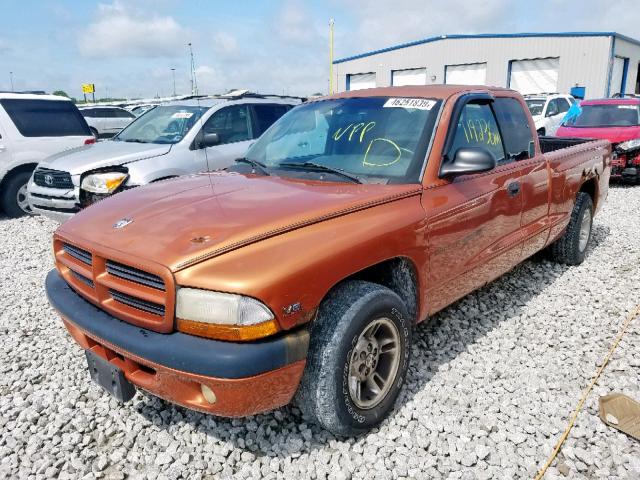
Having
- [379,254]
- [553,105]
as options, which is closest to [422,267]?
[379,254]

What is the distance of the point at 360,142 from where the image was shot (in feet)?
10.1

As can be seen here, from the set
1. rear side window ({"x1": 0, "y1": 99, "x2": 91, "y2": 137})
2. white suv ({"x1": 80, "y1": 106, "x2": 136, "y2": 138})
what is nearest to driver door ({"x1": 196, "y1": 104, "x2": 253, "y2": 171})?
rear side window ({"x1": 0, "y1": 99, "x2": 91, "y2": 137})

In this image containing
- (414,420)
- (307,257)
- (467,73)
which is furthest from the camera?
(467,73)

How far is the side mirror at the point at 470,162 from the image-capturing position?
2.72 metres

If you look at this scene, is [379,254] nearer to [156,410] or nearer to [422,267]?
[422,267]

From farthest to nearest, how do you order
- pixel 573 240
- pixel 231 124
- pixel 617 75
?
1. pixel 617 75
2. pixel 231 124
3. pixel 573 240

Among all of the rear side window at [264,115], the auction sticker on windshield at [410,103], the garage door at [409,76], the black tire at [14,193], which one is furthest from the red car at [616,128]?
the garage door at [409,76]

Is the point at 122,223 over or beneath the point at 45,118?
beneath

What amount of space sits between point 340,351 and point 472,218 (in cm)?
136

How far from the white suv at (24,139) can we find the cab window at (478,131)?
6.77 m

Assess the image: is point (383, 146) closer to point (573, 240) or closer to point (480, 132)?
point (480, 132)

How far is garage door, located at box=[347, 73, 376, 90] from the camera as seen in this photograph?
102 ft

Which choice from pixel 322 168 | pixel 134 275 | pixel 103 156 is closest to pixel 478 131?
pixel 322 168

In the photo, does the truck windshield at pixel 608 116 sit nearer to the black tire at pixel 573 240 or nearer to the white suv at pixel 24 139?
the black tire at pixel 573 240
